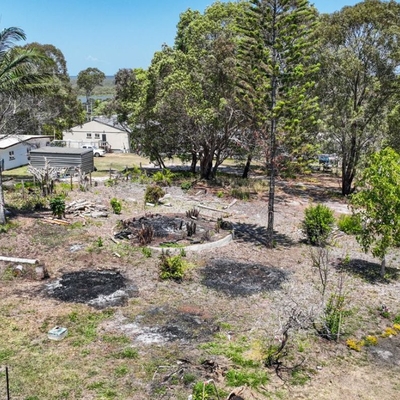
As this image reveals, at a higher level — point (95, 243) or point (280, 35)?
point (280, 35)

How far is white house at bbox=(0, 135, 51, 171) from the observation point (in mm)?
32219

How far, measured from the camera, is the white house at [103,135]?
48562mm

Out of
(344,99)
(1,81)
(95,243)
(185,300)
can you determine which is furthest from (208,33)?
(185,300)

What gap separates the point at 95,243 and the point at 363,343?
9.95 metres

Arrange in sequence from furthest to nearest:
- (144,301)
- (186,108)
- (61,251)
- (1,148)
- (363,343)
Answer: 1. (1,148)
2. (186,108)
3. (61,251)
4. (144,301)
5. (363,343)

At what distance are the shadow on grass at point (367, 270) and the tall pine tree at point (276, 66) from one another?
2.95 metres

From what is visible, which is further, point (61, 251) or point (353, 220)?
point (61, 251)

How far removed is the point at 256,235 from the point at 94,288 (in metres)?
8.14

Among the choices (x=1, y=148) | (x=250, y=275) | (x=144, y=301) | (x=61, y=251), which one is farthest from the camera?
(x=1, y=148)

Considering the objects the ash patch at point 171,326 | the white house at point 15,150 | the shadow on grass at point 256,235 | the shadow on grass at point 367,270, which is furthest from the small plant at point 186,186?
the ash patch at point 171,326

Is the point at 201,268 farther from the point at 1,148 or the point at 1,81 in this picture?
the point at 1,148

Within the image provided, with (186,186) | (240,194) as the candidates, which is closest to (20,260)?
(186,186)

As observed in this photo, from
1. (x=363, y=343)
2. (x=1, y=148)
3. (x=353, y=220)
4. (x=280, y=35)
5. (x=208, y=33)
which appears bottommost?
(x=363, y=343)

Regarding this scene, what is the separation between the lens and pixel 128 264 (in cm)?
1406
